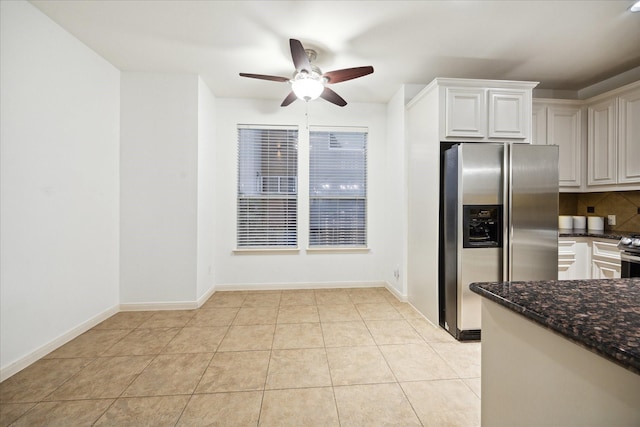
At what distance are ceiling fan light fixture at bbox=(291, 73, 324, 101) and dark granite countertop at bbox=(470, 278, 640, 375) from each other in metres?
2.24

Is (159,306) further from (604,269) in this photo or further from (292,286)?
(604,269)

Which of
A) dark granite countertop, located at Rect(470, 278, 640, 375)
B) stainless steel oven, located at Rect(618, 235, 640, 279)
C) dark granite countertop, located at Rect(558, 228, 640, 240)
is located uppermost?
dark granite countertop, located at Rect(558, 228, 640, 240)

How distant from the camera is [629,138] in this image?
2.96 m

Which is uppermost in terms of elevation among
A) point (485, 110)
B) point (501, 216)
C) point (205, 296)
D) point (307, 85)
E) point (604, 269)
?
point (307, 85)

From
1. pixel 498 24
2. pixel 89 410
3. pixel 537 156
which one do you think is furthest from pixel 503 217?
pixel 89 410

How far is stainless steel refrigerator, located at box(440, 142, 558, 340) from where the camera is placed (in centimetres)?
248

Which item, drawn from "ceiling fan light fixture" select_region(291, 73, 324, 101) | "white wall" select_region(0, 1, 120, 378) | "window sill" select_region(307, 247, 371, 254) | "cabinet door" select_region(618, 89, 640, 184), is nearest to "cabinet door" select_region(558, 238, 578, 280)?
"cabinet door" select_region(618, 89, 640, 184)

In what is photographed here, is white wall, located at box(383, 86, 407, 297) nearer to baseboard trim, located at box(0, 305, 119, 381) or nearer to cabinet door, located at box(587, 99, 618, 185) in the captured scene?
cabinet door, located at box(587, 99, 618, 185)

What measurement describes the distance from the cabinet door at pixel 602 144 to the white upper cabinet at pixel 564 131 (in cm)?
10

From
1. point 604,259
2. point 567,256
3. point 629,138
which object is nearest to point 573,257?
point 567,256

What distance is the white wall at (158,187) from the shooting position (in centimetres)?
318

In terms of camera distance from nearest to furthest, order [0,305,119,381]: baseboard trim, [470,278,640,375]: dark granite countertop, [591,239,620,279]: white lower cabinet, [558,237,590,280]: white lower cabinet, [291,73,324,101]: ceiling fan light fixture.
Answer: [470,278,640,375]: dark granite countertop, [0,305,119,381]: baseboard trim, [291,73,324,101]: ceiling fan light fixture, [591,239,620,279]: white lower cabinet, [558,237,590,280]: white lower cabinet

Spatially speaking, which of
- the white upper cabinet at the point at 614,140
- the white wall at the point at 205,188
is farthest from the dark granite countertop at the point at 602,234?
the white wall at the point at 205,188

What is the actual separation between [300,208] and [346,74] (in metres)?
2.02
